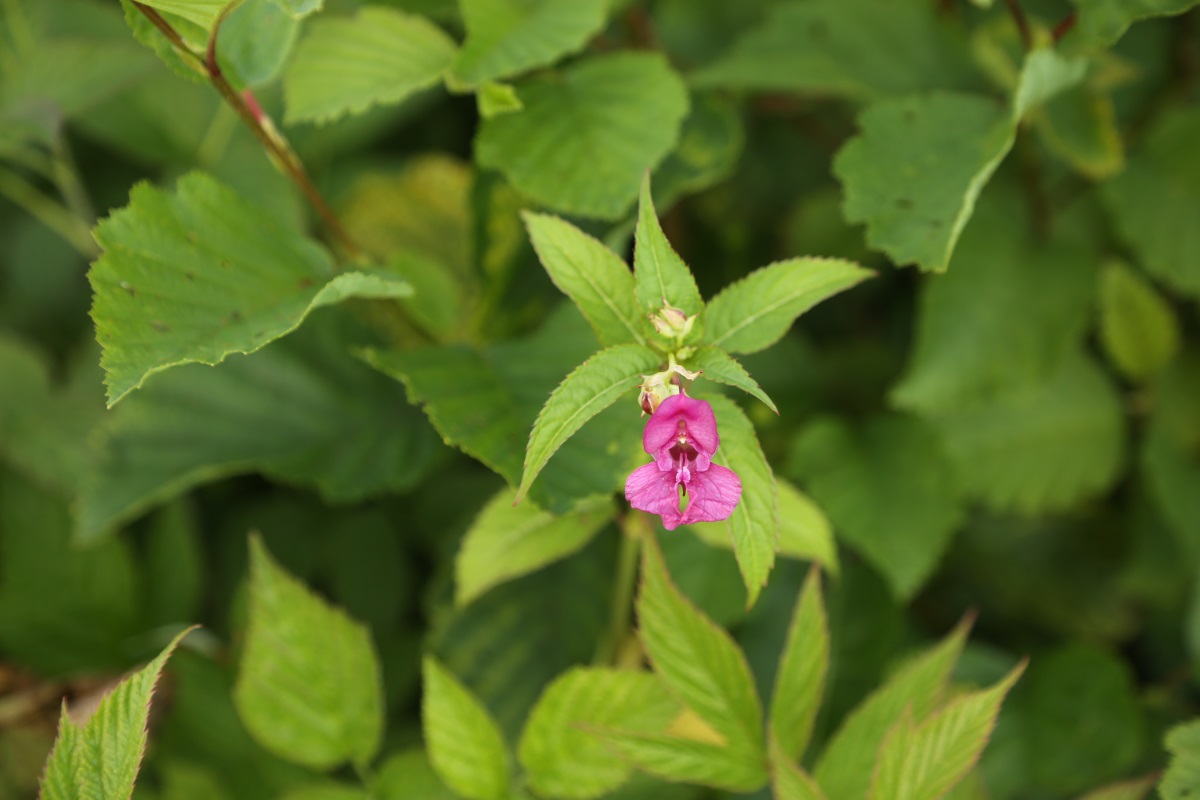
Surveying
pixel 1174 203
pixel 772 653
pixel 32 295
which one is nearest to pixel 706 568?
pixel 772 653

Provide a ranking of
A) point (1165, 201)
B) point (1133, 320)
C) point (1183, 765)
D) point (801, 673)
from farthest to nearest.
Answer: point (1133, 320) < point (1165, 201) < point (801, 673) < point (1183, 765)

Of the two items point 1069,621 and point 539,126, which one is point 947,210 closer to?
point 539,126

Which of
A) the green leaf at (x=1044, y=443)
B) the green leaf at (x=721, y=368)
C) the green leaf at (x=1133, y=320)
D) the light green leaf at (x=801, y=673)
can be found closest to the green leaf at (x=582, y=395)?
the green leaf at (x=721, y=368)

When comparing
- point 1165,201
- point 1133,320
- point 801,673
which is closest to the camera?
point 801,673

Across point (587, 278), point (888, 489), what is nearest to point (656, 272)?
point (587, 278)

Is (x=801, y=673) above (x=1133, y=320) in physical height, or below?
below

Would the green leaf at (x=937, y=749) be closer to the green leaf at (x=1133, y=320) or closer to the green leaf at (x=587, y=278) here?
the green leaf at (x=587, y=278)

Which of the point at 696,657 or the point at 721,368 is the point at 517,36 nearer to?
the point at 721,368
